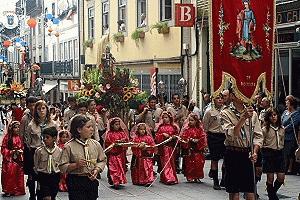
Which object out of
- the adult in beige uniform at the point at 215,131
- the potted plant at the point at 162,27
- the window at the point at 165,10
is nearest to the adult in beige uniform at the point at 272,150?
the adult in beige uniform at the point at 215,131

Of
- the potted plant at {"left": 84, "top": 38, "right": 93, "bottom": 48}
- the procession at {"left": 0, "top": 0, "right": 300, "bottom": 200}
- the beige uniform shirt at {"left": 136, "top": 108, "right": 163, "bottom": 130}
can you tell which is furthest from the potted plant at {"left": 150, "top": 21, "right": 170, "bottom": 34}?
the potted plant at {"left": 84, "top": 38, "right": 93, "bottom": 48}

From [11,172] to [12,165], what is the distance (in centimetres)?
13

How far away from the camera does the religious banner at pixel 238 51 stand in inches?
374

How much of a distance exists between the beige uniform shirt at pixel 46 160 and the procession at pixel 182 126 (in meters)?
0.02

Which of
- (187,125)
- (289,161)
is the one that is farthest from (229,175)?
(289,161)

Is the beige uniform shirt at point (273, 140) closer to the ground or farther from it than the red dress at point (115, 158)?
farther from it

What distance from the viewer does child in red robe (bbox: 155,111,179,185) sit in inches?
538

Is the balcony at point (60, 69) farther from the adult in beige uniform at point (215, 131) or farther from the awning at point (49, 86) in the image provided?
the adult in beige uniform at point (215, 131)

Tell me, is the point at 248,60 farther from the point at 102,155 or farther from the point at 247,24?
the point at 102,155

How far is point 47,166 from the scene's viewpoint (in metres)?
9.64

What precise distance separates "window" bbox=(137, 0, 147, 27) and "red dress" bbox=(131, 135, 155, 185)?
13919 mm

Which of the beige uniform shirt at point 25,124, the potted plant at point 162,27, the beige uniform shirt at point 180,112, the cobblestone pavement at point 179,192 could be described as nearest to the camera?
the beige uniform shirt at point 25,124

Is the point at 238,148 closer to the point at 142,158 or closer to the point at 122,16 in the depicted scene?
the point at 142,158

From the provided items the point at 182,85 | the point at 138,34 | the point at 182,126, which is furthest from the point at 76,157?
the point at 138,34
